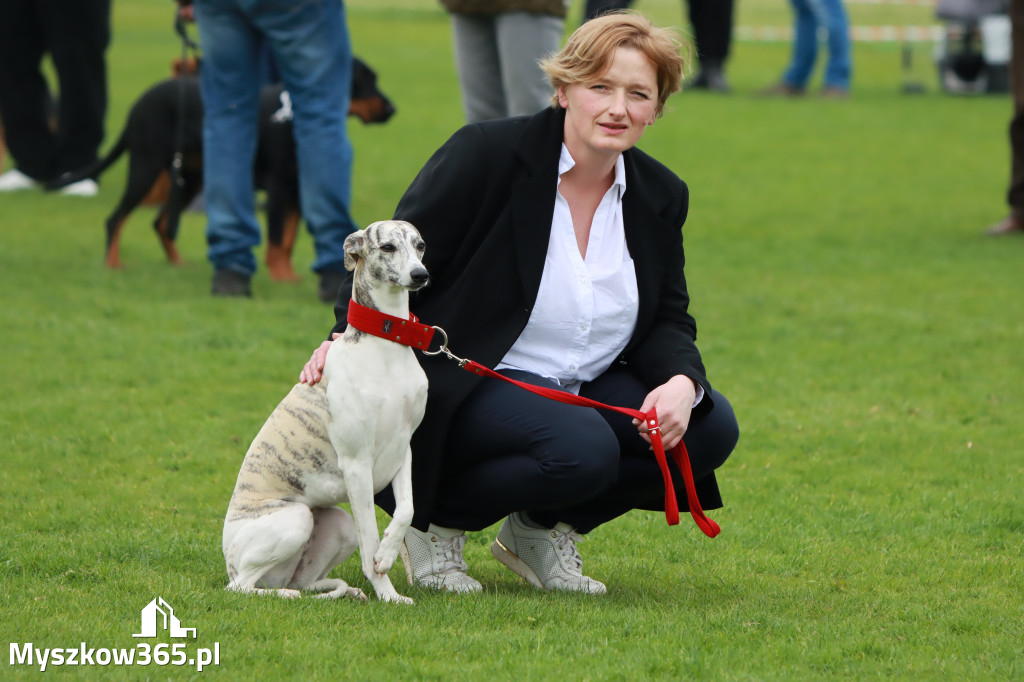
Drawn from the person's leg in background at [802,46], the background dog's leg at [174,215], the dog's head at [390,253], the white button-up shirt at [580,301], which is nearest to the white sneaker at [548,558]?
the white button-up shirt at [580,301]

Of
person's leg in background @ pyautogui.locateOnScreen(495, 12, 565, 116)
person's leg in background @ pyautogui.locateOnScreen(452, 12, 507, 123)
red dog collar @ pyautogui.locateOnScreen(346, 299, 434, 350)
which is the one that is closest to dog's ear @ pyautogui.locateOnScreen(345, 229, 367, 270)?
red dog collar @ pyautogui.locateOnScreen(346, 299, 434, 350)

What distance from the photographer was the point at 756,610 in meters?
3.42

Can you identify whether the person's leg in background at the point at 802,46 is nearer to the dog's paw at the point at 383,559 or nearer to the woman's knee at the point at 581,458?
the woman's knee at the point at 581,458

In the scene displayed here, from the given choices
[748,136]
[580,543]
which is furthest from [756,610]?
[748,136]

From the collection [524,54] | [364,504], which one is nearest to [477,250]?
[364,504]

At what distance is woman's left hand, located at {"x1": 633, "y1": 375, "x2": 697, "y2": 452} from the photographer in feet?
11.3

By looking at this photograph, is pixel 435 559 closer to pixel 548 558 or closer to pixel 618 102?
pixel 548 558

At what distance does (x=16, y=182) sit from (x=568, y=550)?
28.3ft

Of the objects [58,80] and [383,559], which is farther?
[58,80]

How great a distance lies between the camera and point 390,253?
3150 mm

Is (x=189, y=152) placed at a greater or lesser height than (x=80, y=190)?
greater

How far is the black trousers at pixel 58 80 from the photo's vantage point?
9.99 metres

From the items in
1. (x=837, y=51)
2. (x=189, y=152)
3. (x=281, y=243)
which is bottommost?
(x=837, y=51)

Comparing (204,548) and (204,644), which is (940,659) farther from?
(204,548)
